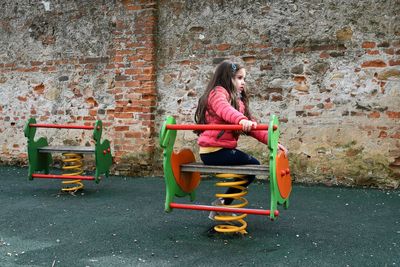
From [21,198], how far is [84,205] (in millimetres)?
1019

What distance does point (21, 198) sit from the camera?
19.4ft

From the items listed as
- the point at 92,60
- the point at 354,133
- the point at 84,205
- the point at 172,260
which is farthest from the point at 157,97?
the point at 172,260

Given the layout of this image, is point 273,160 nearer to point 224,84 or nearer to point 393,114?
point 224,84

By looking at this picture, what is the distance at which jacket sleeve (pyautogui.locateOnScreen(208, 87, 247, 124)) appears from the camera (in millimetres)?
3766

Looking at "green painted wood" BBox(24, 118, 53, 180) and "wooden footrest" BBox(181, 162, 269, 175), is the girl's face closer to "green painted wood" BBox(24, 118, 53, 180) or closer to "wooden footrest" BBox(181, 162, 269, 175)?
"wooden footrest" BBox(181, 162, 269, 175)

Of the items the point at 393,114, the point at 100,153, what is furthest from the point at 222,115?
the point at 393,114

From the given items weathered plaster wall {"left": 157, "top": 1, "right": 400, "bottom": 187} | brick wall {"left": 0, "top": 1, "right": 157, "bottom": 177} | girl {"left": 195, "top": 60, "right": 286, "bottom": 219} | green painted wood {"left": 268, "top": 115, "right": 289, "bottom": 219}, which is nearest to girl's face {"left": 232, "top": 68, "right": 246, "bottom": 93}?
girl {"left": 195, "top": 60, "right": 286, "bottom": 219}

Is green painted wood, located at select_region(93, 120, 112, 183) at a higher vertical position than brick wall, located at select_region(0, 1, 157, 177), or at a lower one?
lower

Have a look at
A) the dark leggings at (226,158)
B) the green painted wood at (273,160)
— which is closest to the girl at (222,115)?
the dark leggings at (226,158)

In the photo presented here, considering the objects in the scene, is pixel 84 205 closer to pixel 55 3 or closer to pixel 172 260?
pixel 172 260

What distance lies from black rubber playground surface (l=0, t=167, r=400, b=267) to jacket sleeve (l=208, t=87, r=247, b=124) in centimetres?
103

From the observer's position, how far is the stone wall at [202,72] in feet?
20.8

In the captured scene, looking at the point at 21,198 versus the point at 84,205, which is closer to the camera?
the point at 84,205

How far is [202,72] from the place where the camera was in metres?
7.27
